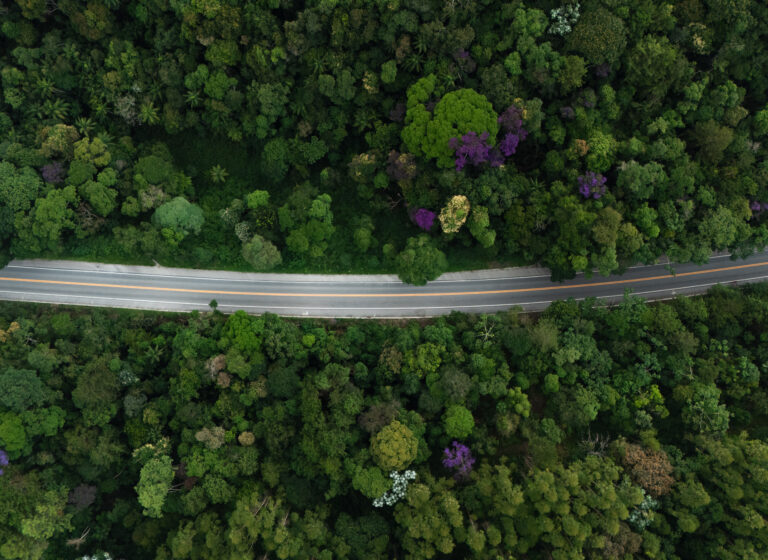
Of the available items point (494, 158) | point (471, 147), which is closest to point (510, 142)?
point (494, 158)

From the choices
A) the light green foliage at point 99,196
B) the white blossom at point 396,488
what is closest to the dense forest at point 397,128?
the light green foliage at point 99,196

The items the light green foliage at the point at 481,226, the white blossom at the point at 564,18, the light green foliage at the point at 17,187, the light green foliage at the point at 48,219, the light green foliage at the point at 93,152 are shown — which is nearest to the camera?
the white blossom at the point at 564,18

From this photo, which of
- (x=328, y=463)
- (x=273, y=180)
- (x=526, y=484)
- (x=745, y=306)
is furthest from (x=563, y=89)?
(x=328, y=463)

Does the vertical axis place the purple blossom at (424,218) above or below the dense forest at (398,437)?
above

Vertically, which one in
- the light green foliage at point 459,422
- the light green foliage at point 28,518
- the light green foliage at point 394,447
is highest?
the light green foliage at point 459,422

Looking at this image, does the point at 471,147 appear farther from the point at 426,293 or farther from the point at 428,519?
the point at 428,519

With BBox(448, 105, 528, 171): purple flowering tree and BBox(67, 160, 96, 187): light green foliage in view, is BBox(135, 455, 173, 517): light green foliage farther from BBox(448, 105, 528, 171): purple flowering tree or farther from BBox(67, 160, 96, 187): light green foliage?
BBox(448, 105, 528, 171): purple flowering tree

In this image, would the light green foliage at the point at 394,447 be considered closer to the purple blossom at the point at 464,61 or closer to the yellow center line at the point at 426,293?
the yellow center line at the point at 426,293

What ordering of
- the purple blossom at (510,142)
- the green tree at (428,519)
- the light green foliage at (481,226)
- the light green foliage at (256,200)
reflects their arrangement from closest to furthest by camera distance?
the green tree at (428,519) → the purple blossom at (510,142) → the light green foliage at (481,226) → the light green foliage at (256,200)
